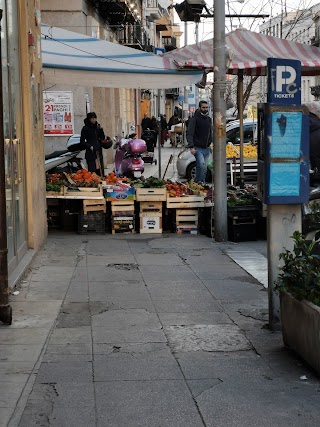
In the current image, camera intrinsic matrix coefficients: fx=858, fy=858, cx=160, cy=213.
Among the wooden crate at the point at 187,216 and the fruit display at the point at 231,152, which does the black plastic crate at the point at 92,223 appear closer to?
the wooden crate at the point at 187,216

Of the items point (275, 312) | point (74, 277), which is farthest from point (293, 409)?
point (74, 277)

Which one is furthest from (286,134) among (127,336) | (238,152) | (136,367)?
(238,152)

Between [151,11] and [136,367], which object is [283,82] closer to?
[136,367]

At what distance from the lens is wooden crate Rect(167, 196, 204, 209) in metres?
14.3

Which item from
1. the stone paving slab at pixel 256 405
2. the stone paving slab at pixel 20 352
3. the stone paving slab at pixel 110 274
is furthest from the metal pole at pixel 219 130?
the stone paving slab at pixel 256 405

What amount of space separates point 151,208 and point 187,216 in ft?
2.03

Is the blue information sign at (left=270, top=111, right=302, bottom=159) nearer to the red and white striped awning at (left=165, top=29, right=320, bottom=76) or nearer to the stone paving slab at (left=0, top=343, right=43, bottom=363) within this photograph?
the stone paving slab at (left=0, top=343, right=43, bottom=363)

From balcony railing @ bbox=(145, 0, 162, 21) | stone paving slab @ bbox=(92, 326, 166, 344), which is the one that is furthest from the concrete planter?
balcony railing @ bbox=(145, 0, 162, 21)

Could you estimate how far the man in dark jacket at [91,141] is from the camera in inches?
787

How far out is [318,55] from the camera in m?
15.9

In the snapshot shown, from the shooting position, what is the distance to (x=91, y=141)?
20.2 metres

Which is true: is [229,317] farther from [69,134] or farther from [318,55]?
[69,134]

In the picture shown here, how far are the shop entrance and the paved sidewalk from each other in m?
0.51

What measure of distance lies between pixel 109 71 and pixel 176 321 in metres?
7.85
